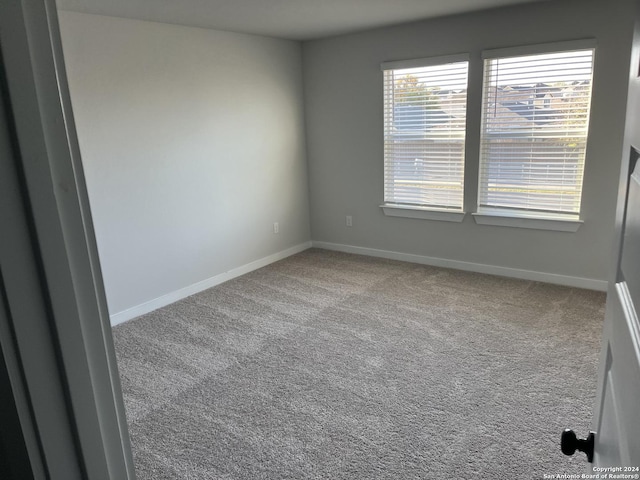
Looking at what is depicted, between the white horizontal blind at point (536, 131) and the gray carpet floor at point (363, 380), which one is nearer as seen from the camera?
the gray carpet floor at point (363, 380)

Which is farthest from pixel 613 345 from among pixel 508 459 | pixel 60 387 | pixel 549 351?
pixel 549 351

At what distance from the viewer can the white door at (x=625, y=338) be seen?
28.2 inches

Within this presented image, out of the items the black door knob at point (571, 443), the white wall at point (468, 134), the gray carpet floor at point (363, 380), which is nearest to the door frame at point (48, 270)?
the black door knob at point (571, 443)

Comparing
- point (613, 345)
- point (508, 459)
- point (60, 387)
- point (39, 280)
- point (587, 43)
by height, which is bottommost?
point (508, 459)

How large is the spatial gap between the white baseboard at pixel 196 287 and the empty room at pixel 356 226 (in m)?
0.02

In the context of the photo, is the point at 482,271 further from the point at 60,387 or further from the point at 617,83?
the point at 60,387

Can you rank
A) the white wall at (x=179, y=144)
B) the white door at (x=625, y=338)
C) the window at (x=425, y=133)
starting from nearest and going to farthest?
the white door at (x=625, y=338) → the white wall at (x=179, y=144) → the window at (x=425, y=133)

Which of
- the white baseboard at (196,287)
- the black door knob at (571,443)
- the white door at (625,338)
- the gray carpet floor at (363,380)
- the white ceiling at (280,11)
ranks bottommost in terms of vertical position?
the gray carpet floor at (363,380)

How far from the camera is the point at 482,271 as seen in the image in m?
4.45

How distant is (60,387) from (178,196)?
3.67 m

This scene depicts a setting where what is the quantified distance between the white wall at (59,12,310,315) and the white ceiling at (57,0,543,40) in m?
0.19

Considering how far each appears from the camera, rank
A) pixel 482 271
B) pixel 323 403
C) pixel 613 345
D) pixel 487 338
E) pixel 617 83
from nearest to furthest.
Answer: pixel 613 345 < pixel 323 403 < pixel 487 338 < pixel 617 83 < pixel 482 271

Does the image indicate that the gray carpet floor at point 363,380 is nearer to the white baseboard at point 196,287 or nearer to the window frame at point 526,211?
the white baseboard at point 196,287

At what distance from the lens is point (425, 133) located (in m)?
4.49
